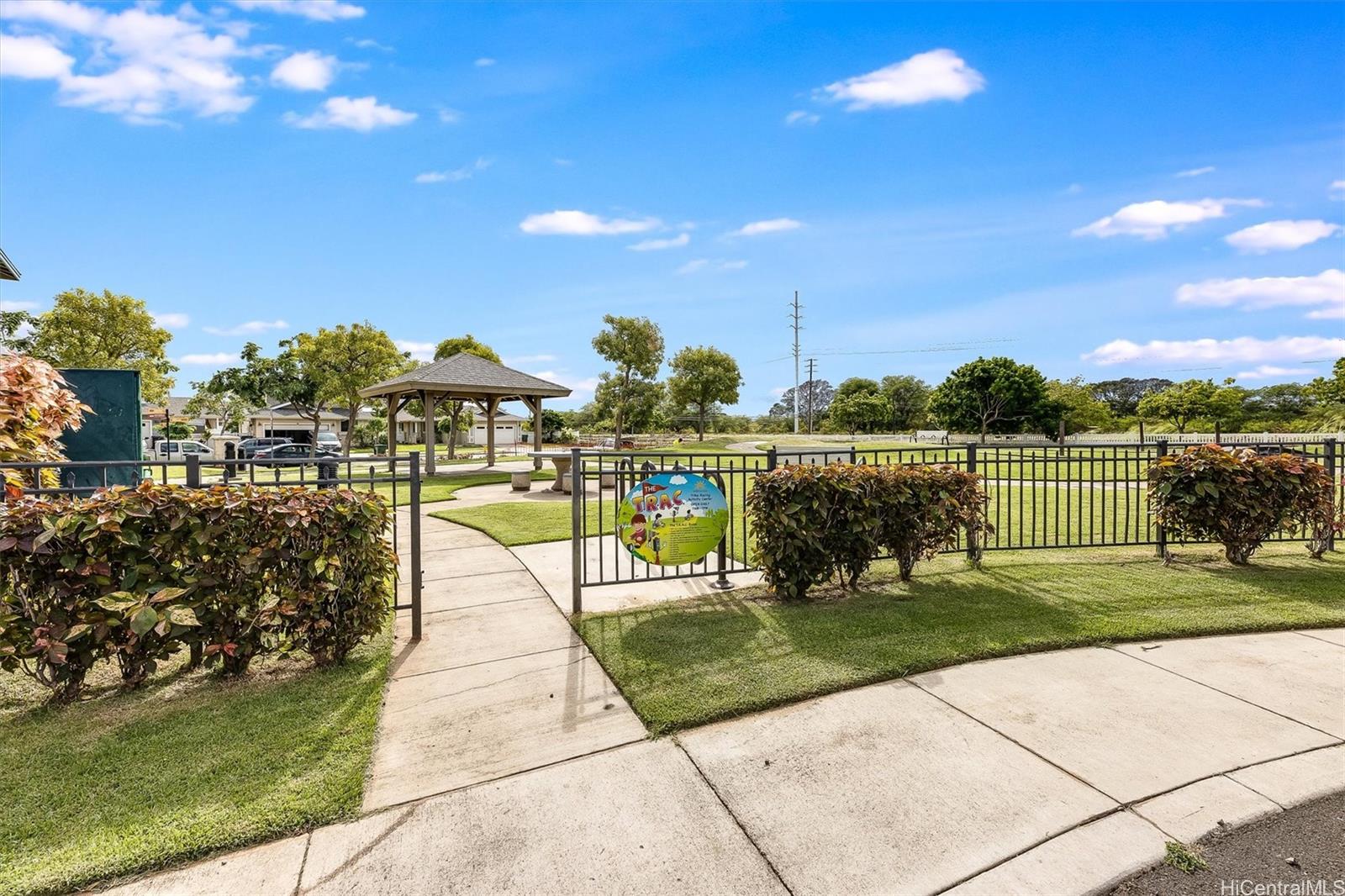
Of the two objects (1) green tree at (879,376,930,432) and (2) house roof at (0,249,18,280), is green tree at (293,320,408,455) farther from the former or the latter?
(1) green tree at (879,376,930,432)

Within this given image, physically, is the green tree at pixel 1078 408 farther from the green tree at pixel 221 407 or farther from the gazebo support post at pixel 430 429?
the green tree at pixel 221 407

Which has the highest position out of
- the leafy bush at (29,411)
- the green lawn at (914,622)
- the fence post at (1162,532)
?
the leafy bush at (29,411)

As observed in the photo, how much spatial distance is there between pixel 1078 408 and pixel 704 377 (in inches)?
1289

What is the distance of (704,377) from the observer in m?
43.3

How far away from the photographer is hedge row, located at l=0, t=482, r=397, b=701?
310 cm

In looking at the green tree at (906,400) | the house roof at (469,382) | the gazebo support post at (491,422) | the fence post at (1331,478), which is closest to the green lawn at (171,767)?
the fence post at (1331,478)

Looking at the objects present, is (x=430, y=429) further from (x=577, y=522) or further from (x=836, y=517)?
(x=836, y=517)

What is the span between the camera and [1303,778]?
254 centimetres

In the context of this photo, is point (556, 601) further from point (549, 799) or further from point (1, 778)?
point (1, 778)

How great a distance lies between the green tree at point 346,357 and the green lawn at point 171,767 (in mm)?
27581

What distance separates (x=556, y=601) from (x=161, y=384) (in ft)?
100

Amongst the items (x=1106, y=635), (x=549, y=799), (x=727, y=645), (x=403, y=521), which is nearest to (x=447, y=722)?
(x=549, y=799)

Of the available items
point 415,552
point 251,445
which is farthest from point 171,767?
point 251,445

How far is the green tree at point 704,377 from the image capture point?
43.5 metres
